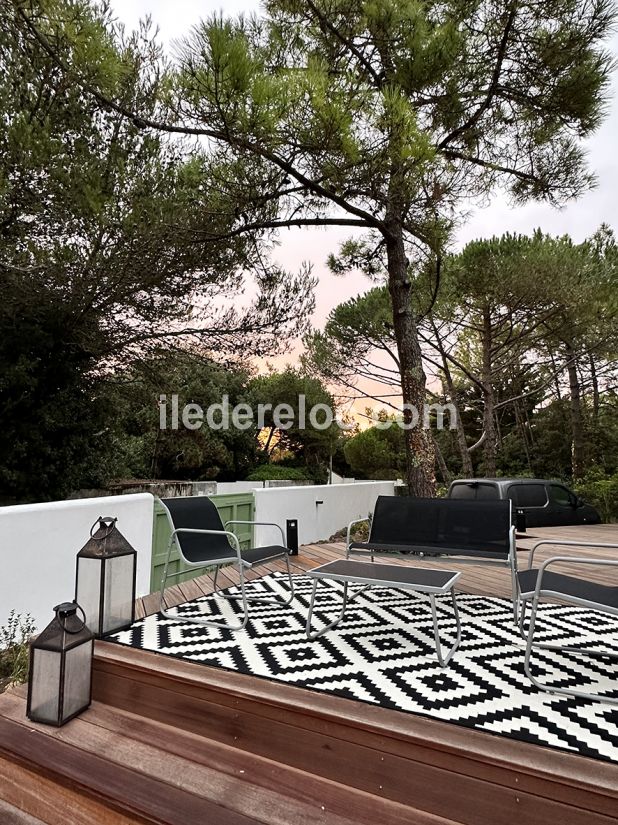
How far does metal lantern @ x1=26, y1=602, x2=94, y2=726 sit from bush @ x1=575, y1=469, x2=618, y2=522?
34.7 ft

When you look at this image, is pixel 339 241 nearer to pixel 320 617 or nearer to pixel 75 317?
pixel 75 317

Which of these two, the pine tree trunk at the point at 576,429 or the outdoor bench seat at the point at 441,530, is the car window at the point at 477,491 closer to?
the outdoor bench seat at the point at 441,530

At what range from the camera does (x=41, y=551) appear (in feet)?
10.0

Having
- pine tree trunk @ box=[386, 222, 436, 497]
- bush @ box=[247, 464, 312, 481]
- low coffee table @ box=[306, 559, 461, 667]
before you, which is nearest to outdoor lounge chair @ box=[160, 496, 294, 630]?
low coffee table @ box=[306, 559, 461, 667]

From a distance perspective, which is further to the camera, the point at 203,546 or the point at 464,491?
the point at 464,491

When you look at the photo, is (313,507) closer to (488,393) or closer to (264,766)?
(264,766)

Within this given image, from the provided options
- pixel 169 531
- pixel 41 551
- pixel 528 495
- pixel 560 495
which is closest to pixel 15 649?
pixel 41 551

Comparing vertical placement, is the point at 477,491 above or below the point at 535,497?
above

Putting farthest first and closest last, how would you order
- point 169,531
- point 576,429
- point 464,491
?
1. point 576,429
2. point 464,491
3. point 169,531

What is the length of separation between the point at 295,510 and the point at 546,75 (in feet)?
19.6

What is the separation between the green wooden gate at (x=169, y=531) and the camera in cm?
420

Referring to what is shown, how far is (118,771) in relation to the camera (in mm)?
1754

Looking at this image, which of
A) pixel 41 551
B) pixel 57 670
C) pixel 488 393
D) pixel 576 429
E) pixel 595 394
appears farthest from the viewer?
pixel 595 394

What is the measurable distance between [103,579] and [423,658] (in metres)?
1.62
